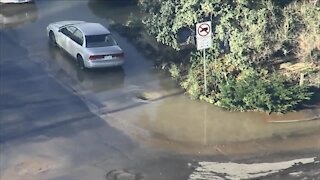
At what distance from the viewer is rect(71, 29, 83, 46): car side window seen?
21062 mm

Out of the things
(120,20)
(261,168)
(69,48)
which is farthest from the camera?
(120,20)

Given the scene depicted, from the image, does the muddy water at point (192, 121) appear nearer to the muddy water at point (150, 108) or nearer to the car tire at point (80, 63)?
the muddy water at point (150, 108)

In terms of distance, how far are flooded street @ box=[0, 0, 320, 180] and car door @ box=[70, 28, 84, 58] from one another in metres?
0.40

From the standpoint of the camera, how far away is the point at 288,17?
19.3 m

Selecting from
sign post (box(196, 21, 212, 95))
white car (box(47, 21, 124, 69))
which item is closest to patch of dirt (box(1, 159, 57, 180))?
sign post (box(196, 21, 212, 95))

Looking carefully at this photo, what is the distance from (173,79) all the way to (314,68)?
391 cm

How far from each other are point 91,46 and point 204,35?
3931 millimetres

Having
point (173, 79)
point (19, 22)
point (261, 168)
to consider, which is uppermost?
point (19, 22)

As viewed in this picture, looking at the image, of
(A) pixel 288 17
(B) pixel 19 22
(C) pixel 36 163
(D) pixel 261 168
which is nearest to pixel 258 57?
(A) pixel 288 17

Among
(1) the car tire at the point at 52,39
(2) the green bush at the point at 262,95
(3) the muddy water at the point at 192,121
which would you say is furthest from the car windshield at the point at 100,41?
(2) the green bush at the point at 262,95

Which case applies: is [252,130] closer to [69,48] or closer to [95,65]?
[95,65]

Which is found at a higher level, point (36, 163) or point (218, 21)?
point (218, 21)

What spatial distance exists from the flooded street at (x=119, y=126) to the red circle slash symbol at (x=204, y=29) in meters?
1.79

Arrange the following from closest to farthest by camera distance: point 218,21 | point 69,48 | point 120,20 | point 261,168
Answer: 1. point 261,168
2. point 218,21
3. point 69,48
4. point 120,20
